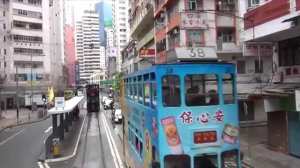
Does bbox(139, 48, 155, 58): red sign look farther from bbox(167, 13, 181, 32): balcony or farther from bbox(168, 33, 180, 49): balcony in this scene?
bbox(167, 13, 181, 32): balcony

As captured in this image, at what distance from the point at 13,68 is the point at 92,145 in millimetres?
52093

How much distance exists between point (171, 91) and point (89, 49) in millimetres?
126675

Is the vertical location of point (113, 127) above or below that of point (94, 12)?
below

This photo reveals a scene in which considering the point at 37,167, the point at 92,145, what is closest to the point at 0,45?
the point at 92,145

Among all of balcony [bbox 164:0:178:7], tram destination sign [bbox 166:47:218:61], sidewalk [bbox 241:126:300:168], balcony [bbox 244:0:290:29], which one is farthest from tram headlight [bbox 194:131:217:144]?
balcony [bbox 164:0:178:7]

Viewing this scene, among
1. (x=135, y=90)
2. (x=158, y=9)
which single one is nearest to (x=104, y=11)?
(x=158, y=9)

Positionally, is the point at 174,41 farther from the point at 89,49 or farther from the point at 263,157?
the point at 89,49

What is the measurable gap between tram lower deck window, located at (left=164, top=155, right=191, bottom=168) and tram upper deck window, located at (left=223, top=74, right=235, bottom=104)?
5.21ft

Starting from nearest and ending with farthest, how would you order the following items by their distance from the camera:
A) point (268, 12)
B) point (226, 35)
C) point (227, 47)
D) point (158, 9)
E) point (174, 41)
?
point (268, 12)
point (227, 47)
point (226, 35)
point (174, 41)
point (158, 9)

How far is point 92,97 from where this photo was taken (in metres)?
61.0

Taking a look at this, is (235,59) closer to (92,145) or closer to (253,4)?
(253,4)

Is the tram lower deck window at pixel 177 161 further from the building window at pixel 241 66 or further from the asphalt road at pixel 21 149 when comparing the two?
the building window at pixel 241 66

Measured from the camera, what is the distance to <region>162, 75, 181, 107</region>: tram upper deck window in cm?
891

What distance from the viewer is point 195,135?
29.0ft
